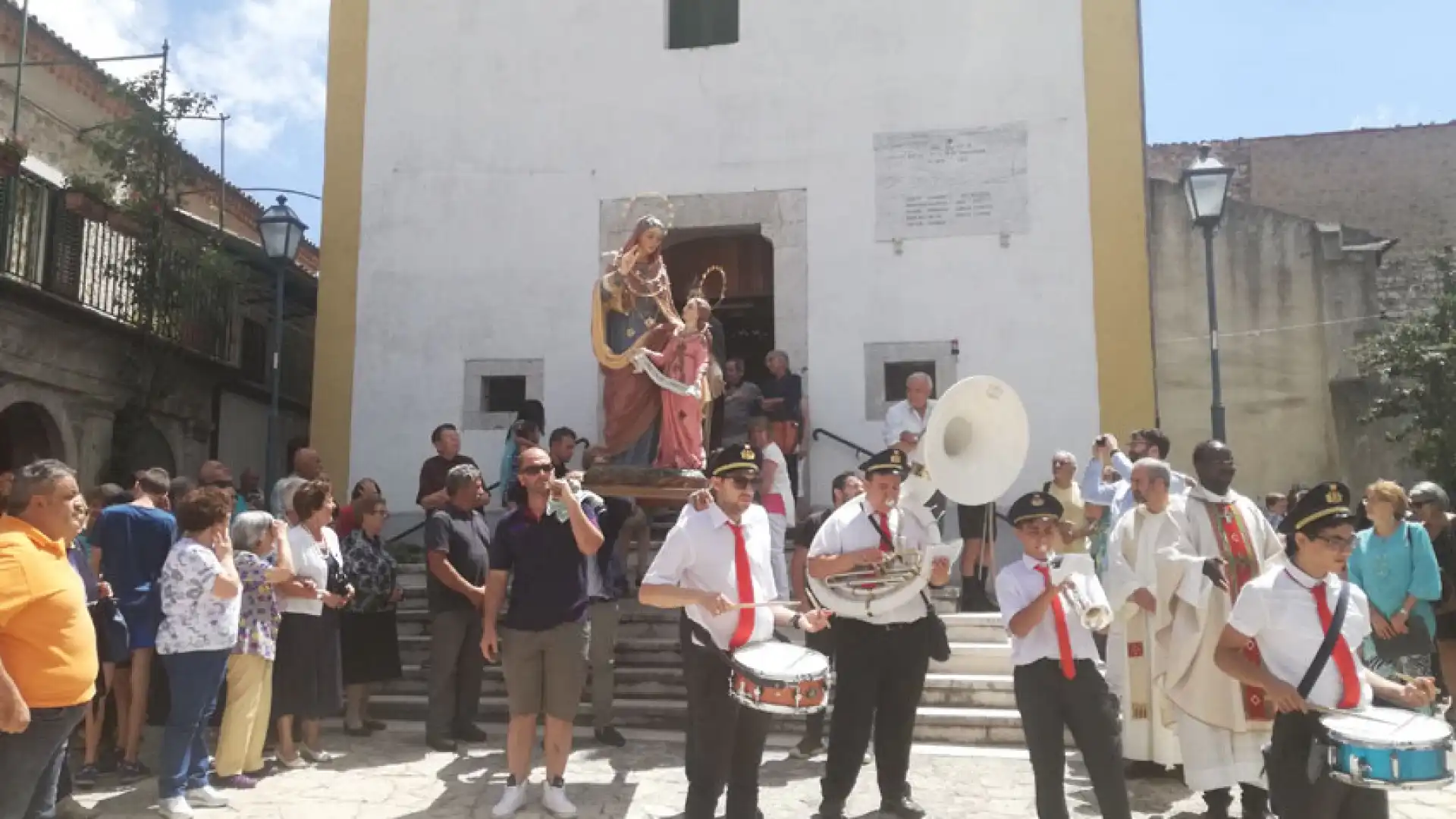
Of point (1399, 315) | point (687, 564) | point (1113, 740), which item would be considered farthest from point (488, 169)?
point (1399, 315)

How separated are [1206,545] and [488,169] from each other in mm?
9206

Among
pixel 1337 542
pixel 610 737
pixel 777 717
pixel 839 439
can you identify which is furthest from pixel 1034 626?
pixel 839 439

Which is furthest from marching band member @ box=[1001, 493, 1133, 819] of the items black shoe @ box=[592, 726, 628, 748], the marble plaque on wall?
the marble plaque on wall

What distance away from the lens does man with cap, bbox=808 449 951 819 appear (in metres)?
5.43

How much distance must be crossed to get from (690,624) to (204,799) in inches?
113

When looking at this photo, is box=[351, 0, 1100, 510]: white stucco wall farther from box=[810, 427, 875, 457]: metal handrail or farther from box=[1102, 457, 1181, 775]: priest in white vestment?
box=[1102, 457, 1181, 775]: priest in white vestment

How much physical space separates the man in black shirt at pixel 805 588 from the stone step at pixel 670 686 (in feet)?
2.66

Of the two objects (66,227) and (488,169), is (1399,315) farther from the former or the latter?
(66,227)

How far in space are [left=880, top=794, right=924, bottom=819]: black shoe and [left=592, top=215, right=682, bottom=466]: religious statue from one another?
15.2ft

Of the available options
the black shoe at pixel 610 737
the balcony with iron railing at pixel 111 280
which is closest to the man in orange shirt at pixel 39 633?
the black shoe at pixel 610 737

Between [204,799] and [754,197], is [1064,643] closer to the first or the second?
[204,799]

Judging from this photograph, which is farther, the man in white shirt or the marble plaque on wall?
the marble plaque on wall

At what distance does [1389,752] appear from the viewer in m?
3.56

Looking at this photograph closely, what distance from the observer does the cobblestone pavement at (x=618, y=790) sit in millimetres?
5711
